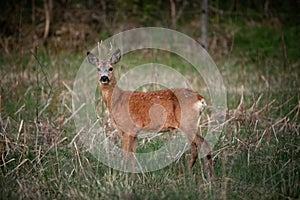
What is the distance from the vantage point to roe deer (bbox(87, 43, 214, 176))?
206 inches

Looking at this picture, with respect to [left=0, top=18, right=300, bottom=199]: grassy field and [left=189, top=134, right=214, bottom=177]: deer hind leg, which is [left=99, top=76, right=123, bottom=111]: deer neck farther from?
[left=189, top=134, right=214, bottom=177]: deer hind leg

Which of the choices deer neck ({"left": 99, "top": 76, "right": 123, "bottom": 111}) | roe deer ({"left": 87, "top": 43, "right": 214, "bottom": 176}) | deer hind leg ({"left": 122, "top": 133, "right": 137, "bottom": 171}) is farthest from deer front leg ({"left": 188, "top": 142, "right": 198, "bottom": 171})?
deer neck ({"left": 99, "top": 76, "right": 123, "bottom": 111})

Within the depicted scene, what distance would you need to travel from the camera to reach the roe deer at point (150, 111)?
206 inches

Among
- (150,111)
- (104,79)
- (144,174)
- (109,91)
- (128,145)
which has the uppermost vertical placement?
(104,79)

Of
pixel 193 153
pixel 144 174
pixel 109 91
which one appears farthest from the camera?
pixel 109 91

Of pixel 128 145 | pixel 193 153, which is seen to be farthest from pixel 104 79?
pixel 193 153

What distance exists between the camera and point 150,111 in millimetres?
5371

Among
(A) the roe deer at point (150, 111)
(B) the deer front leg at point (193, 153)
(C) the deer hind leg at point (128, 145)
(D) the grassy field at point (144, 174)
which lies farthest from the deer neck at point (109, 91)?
(B) the deer front leg at point (193, 153)

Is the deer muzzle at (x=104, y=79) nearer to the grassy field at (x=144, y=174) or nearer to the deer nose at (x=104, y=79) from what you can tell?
the deer nose at (x=104, y=79)

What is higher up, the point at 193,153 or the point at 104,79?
the point at 104,79

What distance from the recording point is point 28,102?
7508 mm

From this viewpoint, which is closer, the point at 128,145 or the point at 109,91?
the point at 128,145

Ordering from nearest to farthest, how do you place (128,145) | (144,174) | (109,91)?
(144,174) → (128,145) → (109,91)

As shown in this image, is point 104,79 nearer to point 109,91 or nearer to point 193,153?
point 109,91
